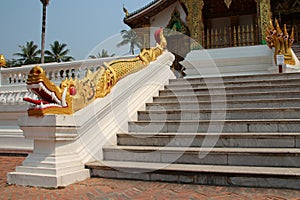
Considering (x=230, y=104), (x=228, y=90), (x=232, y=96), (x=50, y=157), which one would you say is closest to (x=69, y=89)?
(x=50, y=157)

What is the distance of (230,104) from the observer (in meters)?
4.63

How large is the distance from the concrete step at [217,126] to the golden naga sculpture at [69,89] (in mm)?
731

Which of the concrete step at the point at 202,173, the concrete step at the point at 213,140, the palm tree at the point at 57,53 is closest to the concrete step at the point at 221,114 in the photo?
the concrete step at the point at 213,140

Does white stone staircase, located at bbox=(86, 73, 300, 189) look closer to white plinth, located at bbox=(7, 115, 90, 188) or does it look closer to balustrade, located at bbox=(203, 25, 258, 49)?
white plinth, located at bbox=(7, 115, 90, 188)

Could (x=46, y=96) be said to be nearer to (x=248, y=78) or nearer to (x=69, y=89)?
(x=69, y=89)

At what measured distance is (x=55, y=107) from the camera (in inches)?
128

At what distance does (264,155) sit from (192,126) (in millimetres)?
1129

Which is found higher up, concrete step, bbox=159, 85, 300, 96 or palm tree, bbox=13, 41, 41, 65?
palm tree, bbox=13, 41, 41, 65

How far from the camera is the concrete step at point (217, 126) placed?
11.9 ft

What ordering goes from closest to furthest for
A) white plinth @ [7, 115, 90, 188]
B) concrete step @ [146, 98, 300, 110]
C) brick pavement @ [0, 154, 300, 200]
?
brick pavement @ [0, 154, 300, 200]
white plinth @ [7, 115, 90, 188]
concrete step @ [146, 98, 300, 110]

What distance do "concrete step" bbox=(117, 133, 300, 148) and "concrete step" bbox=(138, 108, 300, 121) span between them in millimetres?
631

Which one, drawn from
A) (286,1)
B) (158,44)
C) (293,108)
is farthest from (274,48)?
(286,1)

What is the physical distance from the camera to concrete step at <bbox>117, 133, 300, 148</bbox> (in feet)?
11.0

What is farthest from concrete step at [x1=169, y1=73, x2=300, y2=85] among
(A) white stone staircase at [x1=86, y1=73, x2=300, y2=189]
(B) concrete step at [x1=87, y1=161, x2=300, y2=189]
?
(B) concrete step at [x1=87, y1=161, x2=300, y2=189]
